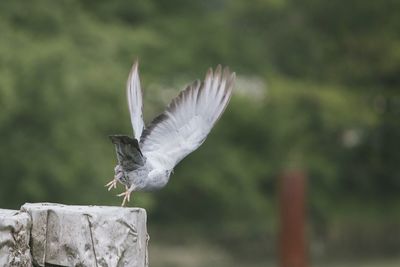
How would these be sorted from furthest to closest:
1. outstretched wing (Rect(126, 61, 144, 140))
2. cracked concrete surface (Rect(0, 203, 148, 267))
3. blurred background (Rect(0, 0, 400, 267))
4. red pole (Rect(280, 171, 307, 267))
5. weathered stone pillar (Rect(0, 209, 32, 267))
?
blurred background (Rect(0, 0, 400, 267)) → red pole (Rect(280, 171, 307, 267)) → outstretched wing (Rect(126, 61, 144, 140)) → cracked concrete surface (Rect(0, 203, 148, 267)) → weathered stone pillar (Rect(0, 209, 32, 267))

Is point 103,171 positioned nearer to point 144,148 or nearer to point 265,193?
point 265,193

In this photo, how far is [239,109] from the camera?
24688 millimetres

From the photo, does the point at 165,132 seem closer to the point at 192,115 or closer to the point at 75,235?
the point at 192,115

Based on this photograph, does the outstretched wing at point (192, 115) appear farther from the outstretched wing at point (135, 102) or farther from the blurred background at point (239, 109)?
the blurred background at point (239, 109)

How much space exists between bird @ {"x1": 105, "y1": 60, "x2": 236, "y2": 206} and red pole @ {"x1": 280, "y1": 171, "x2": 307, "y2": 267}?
8.09 metres

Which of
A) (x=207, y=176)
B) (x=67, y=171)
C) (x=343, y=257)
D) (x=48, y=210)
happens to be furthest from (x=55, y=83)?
(x=48, y=210)

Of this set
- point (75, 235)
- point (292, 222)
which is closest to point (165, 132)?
point (75, 235)

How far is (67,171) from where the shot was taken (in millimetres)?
18328

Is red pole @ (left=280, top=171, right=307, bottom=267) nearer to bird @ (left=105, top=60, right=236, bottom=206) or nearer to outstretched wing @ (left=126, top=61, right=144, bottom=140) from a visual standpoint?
bird @ (left=105, top=60, right=236, bottom=206)

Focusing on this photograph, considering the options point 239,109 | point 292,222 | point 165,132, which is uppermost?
point 239,109

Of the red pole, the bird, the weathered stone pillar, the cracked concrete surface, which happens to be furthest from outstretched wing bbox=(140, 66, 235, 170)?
the red pole

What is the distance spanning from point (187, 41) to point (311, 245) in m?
4.98

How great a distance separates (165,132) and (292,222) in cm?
873

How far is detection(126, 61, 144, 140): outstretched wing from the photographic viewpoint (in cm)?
534
